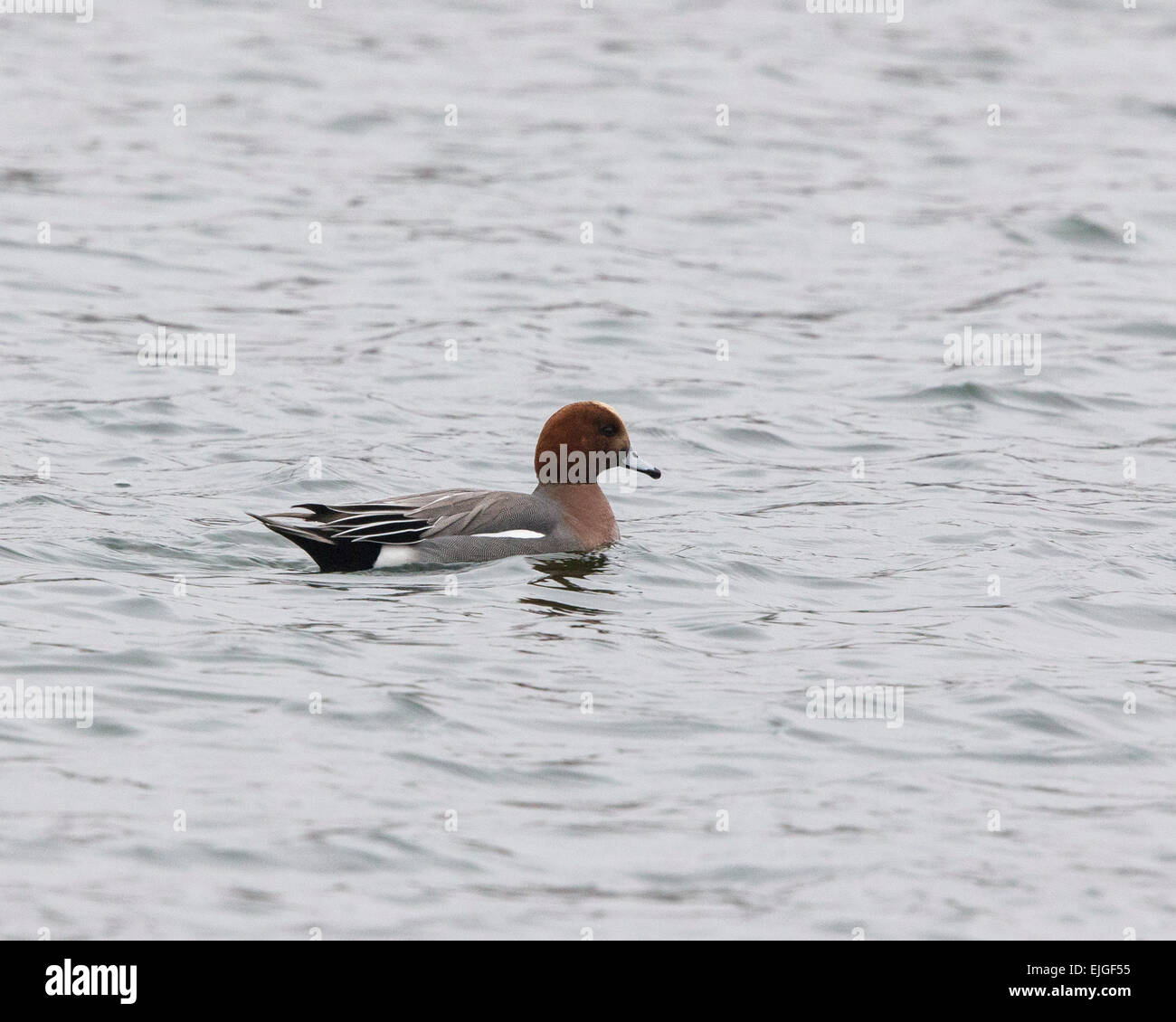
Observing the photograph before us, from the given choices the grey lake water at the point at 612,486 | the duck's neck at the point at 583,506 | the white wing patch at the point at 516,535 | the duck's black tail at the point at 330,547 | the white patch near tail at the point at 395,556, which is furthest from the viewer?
the duck's neck at the point at 583,506

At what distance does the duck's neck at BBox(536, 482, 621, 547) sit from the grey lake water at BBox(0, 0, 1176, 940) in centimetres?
22

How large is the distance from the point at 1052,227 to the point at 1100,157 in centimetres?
352

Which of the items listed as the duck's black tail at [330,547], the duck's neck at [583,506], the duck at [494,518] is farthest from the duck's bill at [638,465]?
the duck's black tail at [330,547]

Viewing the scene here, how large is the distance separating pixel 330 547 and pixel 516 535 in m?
1.02

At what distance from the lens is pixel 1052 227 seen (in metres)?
21.0

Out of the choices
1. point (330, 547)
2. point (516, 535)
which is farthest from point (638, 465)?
point (330, 547)

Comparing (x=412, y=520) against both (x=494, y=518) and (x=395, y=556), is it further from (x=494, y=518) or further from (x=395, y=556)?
(x=494, y=518)

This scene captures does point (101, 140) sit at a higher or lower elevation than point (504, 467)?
higher

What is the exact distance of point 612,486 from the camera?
42.9ft

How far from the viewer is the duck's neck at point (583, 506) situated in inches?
425

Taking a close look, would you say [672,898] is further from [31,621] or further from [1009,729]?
[31,621]

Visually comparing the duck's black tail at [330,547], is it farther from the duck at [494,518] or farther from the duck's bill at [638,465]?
the duck's bill at [638,465]

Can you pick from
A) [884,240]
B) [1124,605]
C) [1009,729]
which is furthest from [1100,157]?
[1009,729]

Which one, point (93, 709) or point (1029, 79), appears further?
point (1029, 79)
